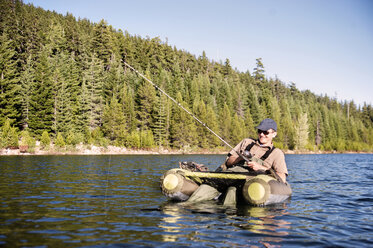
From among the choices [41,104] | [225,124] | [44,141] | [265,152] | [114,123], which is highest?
[41,104]

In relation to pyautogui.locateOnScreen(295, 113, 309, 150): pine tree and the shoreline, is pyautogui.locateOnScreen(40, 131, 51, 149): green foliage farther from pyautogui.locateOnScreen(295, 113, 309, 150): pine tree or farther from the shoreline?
pyautogui.locateOnScreen(295, 113, 309, 150): pine tree

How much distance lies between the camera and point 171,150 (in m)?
63.0

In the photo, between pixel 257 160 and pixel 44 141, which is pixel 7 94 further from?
pixel 257 160

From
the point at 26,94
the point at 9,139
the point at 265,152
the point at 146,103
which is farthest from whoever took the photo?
the point at 146,103

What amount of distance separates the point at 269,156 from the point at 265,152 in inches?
7.1

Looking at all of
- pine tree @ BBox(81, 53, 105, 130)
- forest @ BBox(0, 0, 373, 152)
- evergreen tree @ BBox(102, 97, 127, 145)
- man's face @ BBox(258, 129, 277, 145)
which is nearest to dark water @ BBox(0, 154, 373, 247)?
man's face @ BBox(258, 129, 277, 145)

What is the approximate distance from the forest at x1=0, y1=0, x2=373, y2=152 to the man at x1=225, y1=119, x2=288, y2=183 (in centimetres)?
3912

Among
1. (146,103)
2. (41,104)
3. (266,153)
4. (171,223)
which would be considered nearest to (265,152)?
(266,153)

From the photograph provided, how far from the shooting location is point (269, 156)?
8.66 meters

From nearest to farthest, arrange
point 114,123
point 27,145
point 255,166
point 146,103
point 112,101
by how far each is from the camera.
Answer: point 255,166, point 27,145, point 114,123, point 112,101, point 146,103

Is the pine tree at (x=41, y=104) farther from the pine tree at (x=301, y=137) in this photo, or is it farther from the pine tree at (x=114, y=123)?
the pine tree at (x=301, y=137)

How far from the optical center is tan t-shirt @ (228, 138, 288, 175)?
28.1 ft

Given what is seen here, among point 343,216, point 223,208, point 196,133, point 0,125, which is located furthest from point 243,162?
point 196,133

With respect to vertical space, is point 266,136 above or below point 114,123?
below
